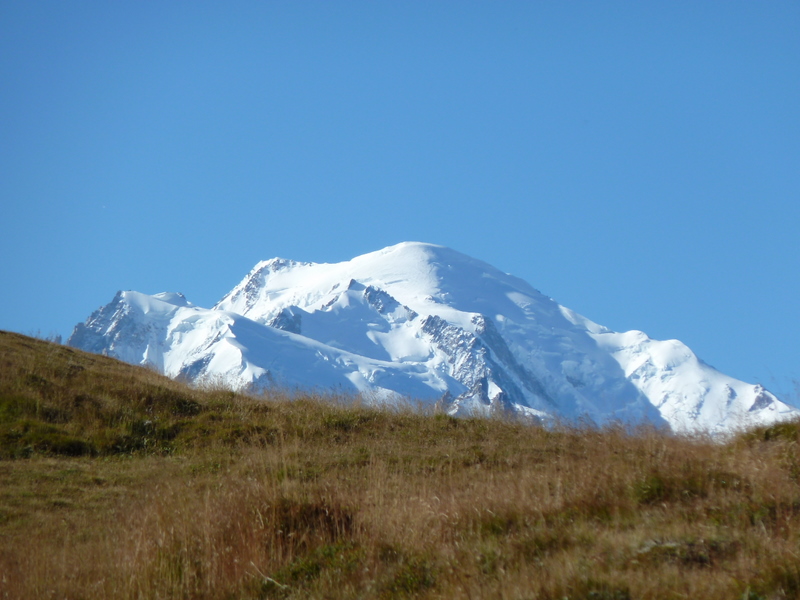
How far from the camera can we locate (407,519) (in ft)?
27.2

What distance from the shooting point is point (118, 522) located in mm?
9695

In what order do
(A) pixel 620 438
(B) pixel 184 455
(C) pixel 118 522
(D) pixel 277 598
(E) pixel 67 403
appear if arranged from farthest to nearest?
(E) pixel 67 403 → (B) pixel 184 455 → (A) pixel 620 438 → (C) pixel 118 522 → (D) pixel 277 598

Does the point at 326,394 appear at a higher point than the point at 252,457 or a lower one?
higher

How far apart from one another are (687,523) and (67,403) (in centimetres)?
1254

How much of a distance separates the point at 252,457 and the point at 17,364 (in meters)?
7.50

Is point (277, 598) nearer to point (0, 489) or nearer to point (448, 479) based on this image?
point (448, 479)

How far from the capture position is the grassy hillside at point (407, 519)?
6590 mm

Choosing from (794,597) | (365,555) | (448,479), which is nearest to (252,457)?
(448,479)

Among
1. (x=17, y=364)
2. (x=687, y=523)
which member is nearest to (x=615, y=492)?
(x=687, y=523)

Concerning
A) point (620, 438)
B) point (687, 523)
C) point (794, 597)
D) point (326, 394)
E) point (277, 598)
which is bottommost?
point (277, 598)

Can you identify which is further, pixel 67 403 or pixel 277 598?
pixel 67 403

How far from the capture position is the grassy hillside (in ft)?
21.6

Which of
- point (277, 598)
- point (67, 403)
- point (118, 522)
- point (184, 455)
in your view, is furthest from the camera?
point (67, 403)

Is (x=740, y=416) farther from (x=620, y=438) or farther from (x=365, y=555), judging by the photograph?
(x=365, y=555)
